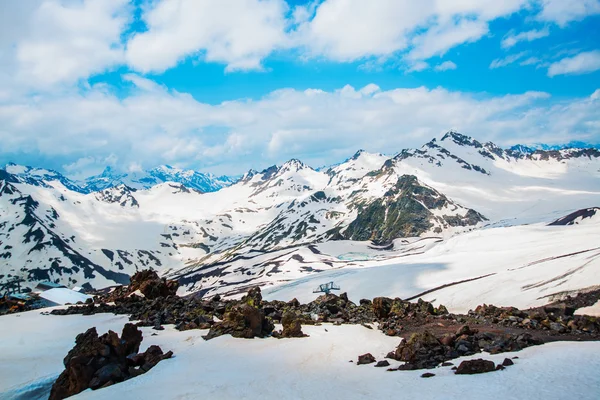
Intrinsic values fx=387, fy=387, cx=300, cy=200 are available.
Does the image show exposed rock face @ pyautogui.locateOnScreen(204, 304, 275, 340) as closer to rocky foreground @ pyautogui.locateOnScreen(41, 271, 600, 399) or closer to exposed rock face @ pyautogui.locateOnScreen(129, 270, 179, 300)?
rocky foreground @ pyautogui.locateOnScreen(41, 271, 600, 399)

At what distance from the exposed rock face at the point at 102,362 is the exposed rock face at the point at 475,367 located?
541 inches

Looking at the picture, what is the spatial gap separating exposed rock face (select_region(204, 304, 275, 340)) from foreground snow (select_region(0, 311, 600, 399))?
883 millimetres

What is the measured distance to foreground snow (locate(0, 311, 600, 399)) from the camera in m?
12.8

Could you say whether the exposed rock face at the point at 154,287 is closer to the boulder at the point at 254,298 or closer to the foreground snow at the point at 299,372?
the boulder at the point at 254,298

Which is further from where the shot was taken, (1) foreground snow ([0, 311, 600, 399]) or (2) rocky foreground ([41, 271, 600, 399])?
(2) rocky foreground ([41, 271, 600, 399])

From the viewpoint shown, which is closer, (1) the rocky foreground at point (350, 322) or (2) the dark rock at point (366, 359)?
(1) the rocky foreground at point (350, 322)

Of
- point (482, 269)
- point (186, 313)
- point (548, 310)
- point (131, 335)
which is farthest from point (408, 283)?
point (131, 335)

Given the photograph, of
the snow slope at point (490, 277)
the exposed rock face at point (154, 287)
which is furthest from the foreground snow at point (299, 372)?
the snow slope at point (490, 277)

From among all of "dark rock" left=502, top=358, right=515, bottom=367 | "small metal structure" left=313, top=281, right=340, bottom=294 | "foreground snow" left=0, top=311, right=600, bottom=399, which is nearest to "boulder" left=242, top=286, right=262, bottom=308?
"foreground snow" left=0, top=311, right=600, bottom=399

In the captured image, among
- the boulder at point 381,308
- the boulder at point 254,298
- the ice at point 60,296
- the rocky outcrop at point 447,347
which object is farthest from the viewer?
the ice at point 60,296

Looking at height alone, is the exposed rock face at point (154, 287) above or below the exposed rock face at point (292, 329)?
above

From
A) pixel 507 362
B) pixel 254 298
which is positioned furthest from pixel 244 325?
pixel 507 362

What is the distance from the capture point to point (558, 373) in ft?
43.7

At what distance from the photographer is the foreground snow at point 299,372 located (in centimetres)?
1285
